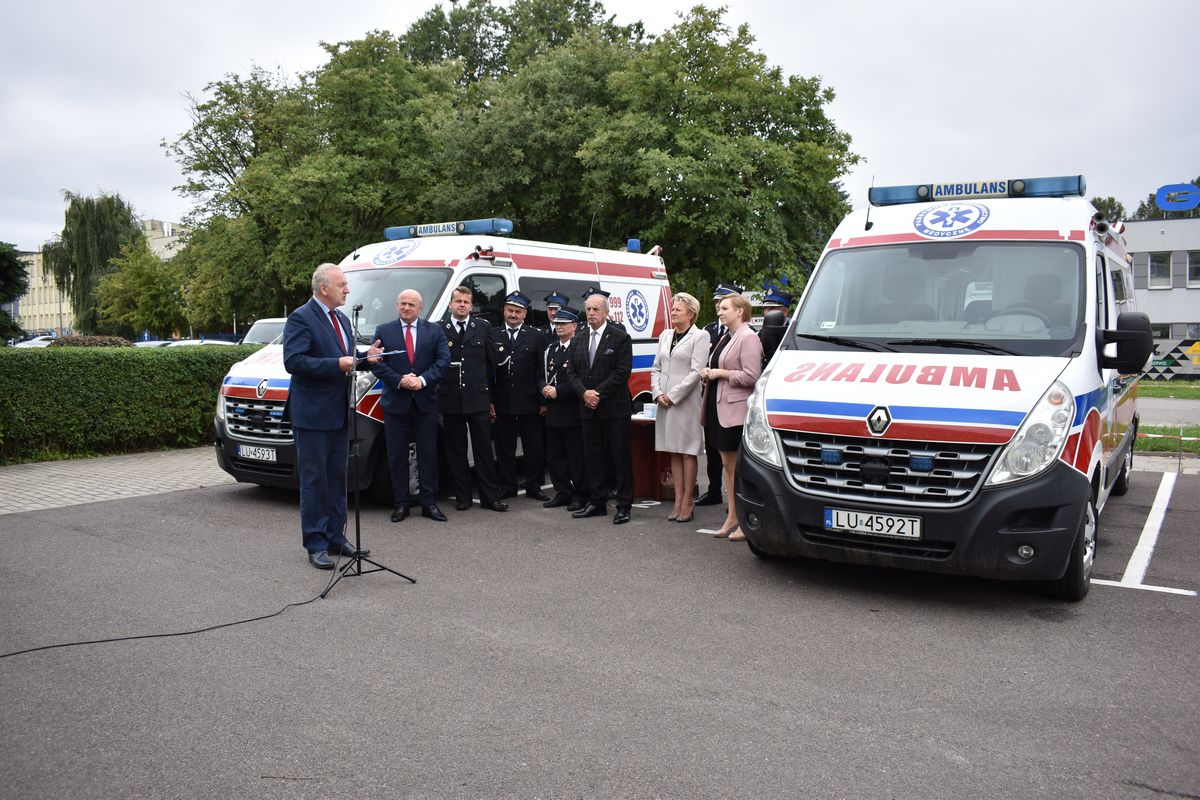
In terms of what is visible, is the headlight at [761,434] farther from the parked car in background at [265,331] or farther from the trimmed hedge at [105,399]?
the parked car in background at [265,331]

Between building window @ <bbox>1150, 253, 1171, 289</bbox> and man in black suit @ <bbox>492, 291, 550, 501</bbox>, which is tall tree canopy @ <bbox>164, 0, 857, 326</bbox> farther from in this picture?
building window @ <bbox>1150, 253, 1171, 289</bbox>

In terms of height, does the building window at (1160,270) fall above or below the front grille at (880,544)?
above

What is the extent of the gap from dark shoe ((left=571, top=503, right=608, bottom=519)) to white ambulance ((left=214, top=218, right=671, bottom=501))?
1.79 meters

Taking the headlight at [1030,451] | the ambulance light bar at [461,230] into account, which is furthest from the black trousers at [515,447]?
the headlight at [1030,451]

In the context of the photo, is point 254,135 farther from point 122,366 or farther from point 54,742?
point 54,742

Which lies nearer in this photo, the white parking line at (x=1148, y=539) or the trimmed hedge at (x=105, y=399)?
the white parking line at (x=1148, y=539)

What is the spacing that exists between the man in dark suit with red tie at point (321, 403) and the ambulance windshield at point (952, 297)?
3.17m

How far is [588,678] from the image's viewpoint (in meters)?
4.52

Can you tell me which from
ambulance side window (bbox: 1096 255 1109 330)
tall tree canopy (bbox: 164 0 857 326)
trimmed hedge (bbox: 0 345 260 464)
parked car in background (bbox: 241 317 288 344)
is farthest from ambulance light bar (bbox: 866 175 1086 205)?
parked car in background (bbox: 241 317 288 344)

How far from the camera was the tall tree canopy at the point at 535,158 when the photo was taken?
69.1 ft

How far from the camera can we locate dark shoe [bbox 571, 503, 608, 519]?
8500 mm

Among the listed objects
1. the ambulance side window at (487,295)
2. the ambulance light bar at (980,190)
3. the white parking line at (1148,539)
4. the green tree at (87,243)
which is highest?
the green tree at (87,243)

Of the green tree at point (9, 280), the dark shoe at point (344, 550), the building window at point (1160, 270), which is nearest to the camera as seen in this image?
the dark shoe at point (344, 550)

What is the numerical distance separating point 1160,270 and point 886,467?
4689 centimetres
